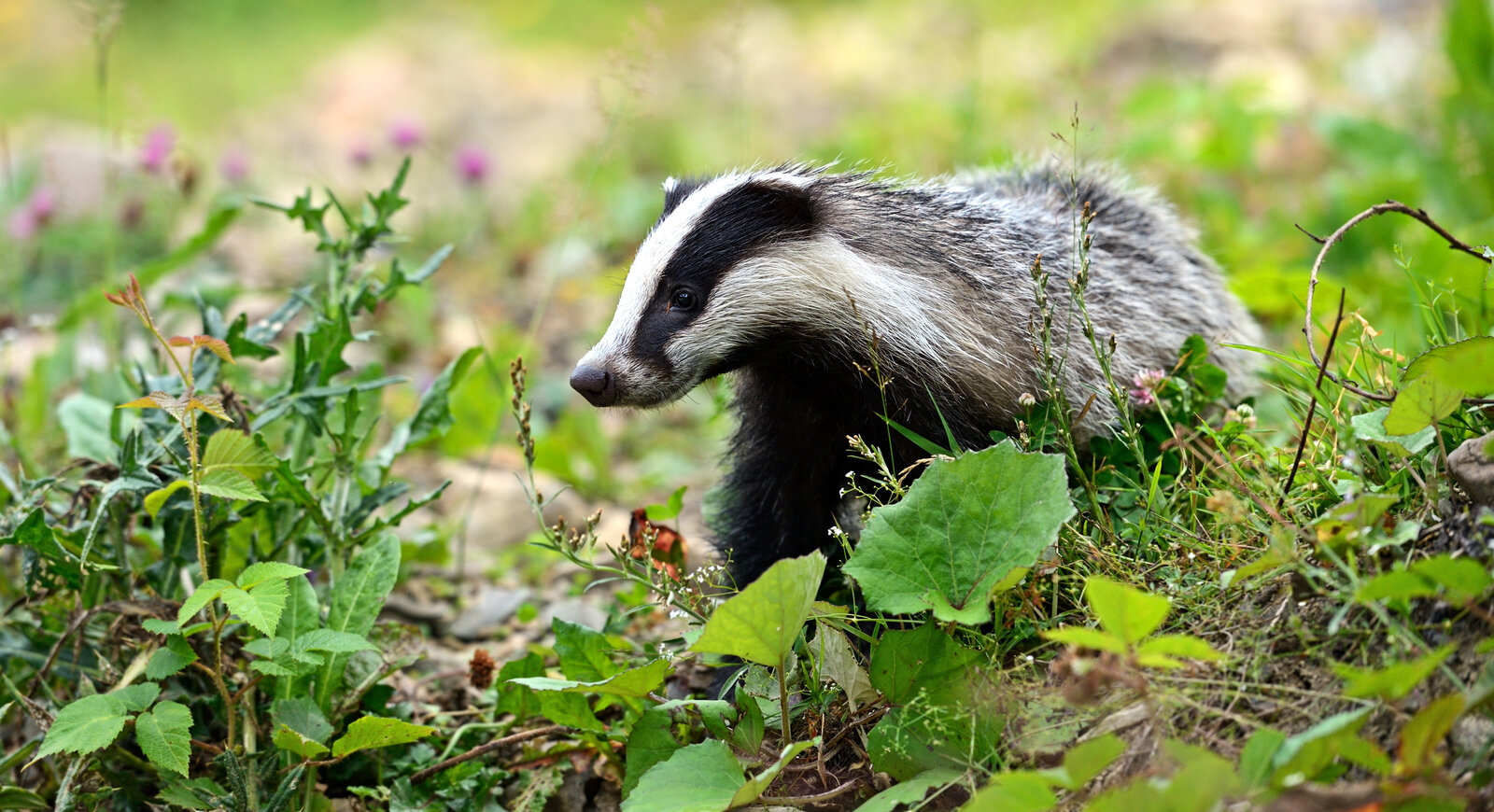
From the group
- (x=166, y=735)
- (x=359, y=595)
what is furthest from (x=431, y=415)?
(x=166, y=735)

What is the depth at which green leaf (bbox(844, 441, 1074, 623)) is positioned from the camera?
2.24 metres

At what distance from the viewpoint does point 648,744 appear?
2.42 metres

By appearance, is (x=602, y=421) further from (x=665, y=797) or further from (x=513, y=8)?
(x=513, y=8)

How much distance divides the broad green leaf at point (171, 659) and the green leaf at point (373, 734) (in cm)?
35

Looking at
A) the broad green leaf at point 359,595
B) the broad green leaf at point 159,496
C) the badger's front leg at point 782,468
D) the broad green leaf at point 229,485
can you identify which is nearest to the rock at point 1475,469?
the badger's front leg at point 782,468

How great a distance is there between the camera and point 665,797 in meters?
2.15

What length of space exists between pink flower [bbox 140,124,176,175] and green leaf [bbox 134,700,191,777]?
91.9 inches

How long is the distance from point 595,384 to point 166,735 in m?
1.12

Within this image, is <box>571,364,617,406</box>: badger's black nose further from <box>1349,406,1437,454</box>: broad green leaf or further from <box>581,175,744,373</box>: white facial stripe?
<box>1349,406,1437,454</box>: broad green leaf

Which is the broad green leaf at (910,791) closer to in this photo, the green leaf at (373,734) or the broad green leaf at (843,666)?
the broad green leaf at (843,666)

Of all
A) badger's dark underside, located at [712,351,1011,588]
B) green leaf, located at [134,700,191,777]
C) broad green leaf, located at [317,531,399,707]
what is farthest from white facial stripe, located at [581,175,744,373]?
green leaf, located at [134,700,191,777]

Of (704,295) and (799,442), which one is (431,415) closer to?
(704,295)

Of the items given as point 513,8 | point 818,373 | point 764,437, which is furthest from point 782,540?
point 513,8

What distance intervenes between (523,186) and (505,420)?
115 inches
